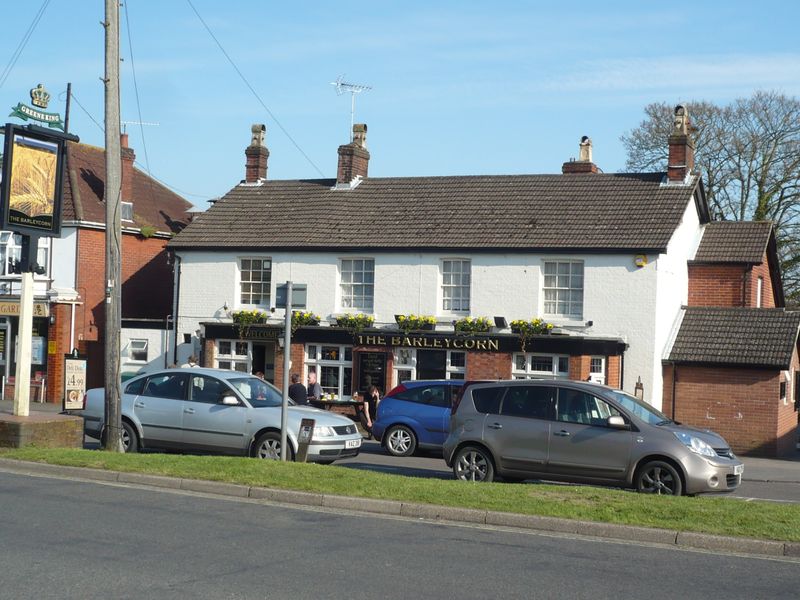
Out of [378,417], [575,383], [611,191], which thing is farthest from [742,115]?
[575,383]

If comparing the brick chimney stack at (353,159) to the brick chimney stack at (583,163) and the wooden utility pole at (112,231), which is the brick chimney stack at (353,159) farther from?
the wooden utility pole at (112,231)

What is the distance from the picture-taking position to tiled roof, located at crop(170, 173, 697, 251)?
2788 centimetres

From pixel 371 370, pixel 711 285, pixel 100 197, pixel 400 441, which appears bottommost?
pixel 400 441

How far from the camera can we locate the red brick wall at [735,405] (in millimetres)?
25859

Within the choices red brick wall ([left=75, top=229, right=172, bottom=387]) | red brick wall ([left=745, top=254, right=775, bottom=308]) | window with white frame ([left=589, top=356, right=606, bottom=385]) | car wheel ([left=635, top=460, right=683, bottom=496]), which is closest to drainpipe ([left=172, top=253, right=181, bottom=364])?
red brick wall ([left=75, top=229, right=172, bottom=387])

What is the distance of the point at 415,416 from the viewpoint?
21.0 meters

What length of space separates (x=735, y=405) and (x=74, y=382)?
17238 mm

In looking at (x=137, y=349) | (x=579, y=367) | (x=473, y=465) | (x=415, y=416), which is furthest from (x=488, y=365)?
(x=473, y=465)

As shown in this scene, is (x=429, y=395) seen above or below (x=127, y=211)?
below

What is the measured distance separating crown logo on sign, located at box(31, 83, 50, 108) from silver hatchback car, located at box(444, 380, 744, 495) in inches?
692

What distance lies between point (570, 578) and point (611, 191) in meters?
21.8

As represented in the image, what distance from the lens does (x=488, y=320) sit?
28109mm

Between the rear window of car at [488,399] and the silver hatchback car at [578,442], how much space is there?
0.05 ft

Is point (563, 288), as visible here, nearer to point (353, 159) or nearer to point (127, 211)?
point (353, 159)
